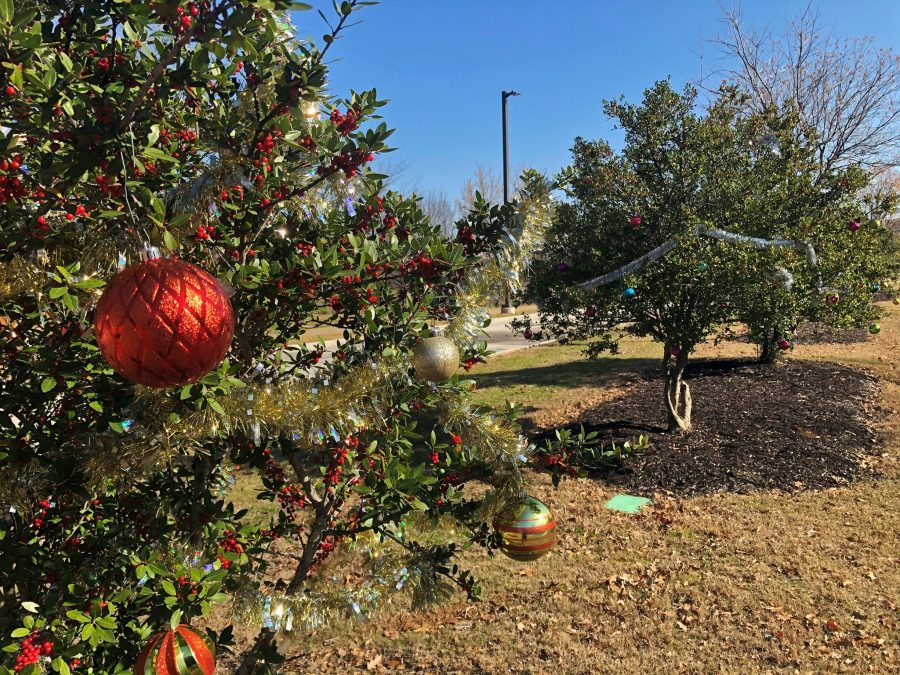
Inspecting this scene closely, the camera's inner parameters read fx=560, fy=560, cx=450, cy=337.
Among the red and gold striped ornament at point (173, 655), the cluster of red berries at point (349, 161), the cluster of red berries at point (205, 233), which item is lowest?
the red and gold striped ornament at point (173, 655)

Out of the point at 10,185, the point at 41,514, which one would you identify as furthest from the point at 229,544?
the point at 10,185

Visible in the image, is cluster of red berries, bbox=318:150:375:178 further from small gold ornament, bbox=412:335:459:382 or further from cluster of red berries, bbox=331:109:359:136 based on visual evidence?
small gold ornament, bbox=412:335:459:382

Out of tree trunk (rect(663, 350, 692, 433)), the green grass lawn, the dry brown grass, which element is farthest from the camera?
the green grass lawn

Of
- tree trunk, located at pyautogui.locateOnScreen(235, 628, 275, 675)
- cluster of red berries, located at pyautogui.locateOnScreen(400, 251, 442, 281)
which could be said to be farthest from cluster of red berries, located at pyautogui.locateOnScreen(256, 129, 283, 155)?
tree trunk, located at pyautogui.locateOnScreen(235, 628, 275, 675)

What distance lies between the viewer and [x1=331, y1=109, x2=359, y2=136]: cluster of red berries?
203cm

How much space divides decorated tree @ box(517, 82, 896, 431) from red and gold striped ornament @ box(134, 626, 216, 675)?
5766 millimetres

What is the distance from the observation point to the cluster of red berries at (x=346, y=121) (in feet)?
6.67

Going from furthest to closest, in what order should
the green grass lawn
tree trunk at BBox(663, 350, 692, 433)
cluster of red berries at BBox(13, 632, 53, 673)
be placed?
the green grass lawn → tree trunk at BBox(663, 350, 692, 433) → cluster of red berries at BBox(13, 632, 53, 673)

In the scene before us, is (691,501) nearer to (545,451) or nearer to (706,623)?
(706,623)

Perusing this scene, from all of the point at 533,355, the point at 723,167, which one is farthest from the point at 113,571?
the point at 533,355

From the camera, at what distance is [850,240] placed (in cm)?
816

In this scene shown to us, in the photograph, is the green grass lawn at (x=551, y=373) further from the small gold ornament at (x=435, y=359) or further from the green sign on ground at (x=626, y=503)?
the small gold ornament at (x=435, y=359)

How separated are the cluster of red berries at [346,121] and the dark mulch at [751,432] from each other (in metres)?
5.74

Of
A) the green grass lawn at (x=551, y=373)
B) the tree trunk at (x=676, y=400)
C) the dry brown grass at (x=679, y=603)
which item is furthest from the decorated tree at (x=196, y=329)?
the green grass lawn at (x=551, y=373)
